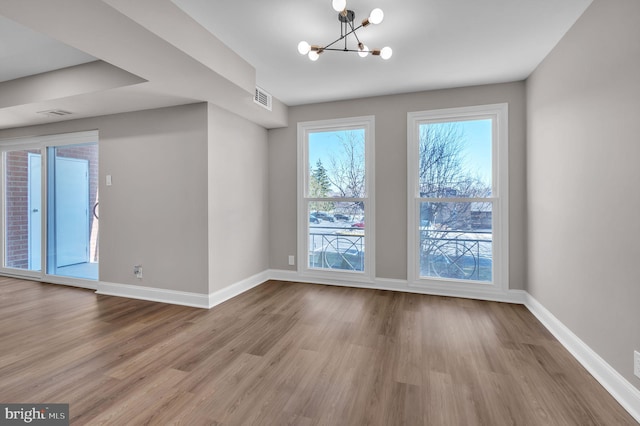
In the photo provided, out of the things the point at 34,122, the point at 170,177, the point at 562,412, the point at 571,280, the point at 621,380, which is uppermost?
the point at 34,122

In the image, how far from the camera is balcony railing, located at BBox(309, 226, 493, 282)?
3771 millimetres

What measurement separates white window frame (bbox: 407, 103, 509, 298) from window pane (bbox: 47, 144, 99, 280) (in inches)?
172

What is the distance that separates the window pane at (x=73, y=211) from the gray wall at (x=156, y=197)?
0.46m

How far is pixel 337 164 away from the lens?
4402 millimetres

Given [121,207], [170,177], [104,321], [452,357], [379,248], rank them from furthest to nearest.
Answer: [379,248] < [121,207] < [170,177] < [104,321] < [452,357]

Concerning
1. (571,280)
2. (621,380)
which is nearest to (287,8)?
(571,280)

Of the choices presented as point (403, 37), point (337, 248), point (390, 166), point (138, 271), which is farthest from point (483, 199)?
point (138, 271)

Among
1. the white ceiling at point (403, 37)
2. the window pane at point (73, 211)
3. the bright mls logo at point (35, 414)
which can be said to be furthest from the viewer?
the window pane at point (73, 211)

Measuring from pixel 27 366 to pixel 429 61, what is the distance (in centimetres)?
435

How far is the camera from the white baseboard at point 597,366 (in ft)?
5.64

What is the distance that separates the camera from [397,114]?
13.2 ft

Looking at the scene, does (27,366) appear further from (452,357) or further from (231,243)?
(452,357)

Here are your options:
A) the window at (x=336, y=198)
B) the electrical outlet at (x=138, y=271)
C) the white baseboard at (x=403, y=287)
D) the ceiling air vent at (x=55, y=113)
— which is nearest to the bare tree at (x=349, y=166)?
the window at (x=336, y=198)

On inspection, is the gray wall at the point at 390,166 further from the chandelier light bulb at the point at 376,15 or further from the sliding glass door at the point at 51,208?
the sliding glass door at the point at 51,208
